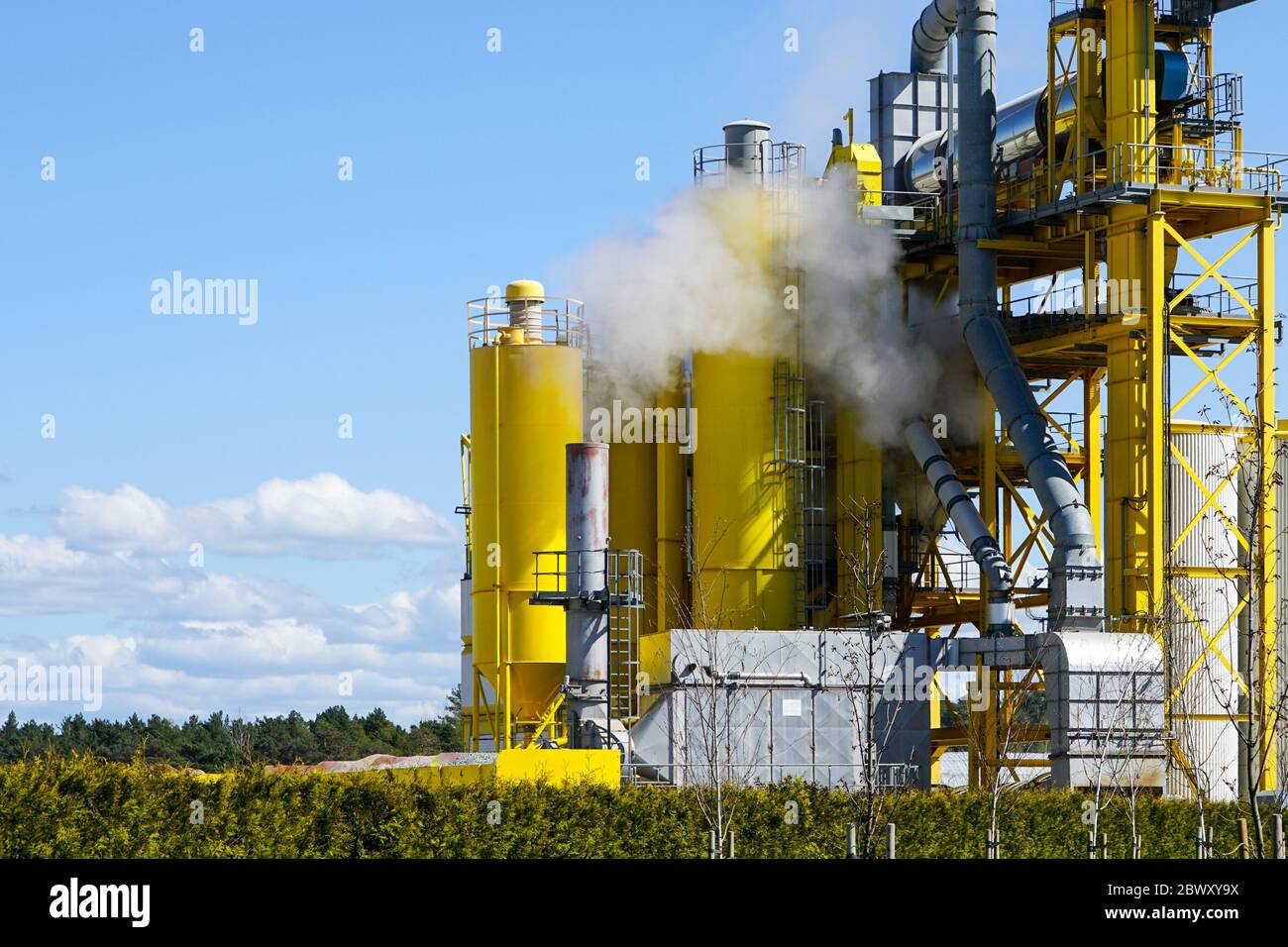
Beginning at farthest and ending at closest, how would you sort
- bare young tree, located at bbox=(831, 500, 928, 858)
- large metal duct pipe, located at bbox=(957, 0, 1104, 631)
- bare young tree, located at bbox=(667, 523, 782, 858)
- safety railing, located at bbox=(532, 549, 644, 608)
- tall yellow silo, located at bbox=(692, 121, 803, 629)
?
tall yellow silo, located at bbox=(692, 121, 803, 629)
large metal duct pipe, located at bbox=(957, 0, 1104, 631)
bare young tree, located at bbox=(667, 523, 782, 858)
safety railing, located at bbox=(532, 549, 644, 608)
bare young tree, located at bbox=(831, 500, 928, 858)

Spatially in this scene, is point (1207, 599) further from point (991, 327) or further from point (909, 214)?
point (909, 214)

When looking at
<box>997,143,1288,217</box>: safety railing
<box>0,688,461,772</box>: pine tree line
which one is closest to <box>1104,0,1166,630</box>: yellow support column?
<box>997,143,1288,217</box>: safety railing

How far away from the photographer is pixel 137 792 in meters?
25.8

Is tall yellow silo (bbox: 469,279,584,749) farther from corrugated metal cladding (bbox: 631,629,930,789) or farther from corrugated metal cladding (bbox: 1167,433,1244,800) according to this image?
corrugated metal cladding (bbox: 1167,433,1244,800)

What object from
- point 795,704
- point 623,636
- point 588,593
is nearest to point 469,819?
point 588,593

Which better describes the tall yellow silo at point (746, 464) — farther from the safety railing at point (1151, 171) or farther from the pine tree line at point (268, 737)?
the pine tree line at point (268, 737)

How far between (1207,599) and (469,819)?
77.5ft

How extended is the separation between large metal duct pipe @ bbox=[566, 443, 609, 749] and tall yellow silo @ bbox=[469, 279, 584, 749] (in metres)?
4.85

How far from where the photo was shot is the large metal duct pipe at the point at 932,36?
59312 mm

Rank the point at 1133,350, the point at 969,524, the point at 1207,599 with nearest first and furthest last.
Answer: the point at 1207,599
the point at 1133,350
the point at 969,524

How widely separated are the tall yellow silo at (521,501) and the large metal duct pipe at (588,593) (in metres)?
4.85

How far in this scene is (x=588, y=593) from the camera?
46.4 m

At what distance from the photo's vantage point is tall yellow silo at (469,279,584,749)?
2064 inches

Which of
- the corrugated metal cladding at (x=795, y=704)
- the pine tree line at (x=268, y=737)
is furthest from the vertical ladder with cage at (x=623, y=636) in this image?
the pine tree line at (x=268, y=737)
